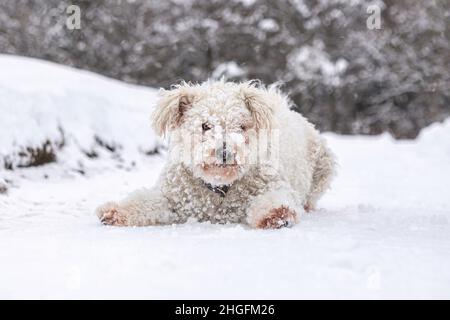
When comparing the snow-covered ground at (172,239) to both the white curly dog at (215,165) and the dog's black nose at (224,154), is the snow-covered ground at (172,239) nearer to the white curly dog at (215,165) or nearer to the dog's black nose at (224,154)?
the white curly dog at (215,165)

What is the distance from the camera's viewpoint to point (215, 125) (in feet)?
12.9

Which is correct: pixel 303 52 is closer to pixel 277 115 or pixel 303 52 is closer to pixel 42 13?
pixel 42 13

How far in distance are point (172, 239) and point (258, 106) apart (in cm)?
123

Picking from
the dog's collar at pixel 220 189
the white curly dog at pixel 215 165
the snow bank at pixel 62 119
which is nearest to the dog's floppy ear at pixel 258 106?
the white curly dog at pixel 215 165

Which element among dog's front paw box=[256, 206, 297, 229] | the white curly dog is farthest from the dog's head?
dog's front paw box=[256, 206, 297, 229]

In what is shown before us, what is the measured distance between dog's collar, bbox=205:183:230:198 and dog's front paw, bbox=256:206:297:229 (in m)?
0.48

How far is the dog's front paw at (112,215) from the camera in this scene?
13.0 ft

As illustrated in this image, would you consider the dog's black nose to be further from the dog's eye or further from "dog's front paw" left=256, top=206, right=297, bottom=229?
"dog's front paw" left=256, top=206, right=297, bottom=229

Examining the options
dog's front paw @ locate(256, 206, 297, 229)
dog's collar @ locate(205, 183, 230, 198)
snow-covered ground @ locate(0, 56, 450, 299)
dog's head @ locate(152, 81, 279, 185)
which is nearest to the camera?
snow-covered ground @ locate(0, 56, 450, 299)

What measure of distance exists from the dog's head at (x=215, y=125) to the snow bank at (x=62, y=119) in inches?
111

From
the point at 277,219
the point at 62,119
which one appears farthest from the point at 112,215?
the point at 62,119

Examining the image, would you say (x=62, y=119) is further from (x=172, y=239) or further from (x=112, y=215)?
(x=172, y=239)

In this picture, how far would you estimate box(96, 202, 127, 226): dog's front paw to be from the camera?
3975 millimetres

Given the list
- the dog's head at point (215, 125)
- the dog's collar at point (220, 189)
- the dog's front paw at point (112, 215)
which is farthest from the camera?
the dog's collar at point (220, 189)
